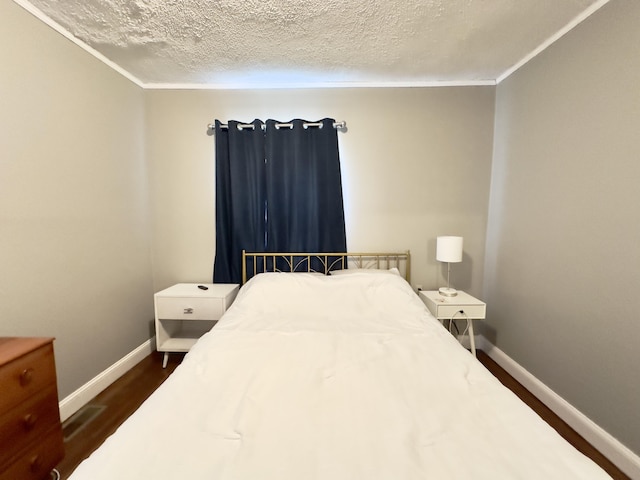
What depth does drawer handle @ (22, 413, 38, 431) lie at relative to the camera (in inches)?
49.4

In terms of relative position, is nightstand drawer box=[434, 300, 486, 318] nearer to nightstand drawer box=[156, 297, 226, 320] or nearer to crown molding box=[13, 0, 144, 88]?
nightstand drawer box=[156, 297, 226, 320]

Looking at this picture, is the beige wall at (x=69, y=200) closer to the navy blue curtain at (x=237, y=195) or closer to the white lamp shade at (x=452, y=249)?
the navy blue curtain at (x=237, y=195)

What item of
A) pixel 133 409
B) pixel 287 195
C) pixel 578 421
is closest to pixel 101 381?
pixel 133 409

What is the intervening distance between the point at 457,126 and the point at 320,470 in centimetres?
281

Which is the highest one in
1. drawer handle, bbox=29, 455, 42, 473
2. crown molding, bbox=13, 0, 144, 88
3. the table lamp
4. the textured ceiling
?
the textured ceiling

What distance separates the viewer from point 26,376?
126cm

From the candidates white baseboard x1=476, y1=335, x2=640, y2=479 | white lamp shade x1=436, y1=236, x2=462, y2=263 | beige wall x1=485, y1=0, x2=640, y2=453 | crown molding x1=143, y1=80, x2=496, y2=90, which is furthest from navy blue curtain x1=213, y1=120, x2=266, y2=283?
white baseboard x1=476, y1=335, x2=640, y2=479

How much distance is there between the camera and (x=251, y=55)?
2160mm

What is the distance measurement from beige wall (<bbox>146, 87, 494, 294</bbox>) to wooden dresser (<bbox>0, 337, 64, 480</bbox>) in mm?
1484

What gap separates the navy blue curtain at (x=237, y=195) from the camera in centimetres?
263

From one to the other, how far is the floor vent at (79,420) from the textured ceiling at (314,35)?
2513 millimetres

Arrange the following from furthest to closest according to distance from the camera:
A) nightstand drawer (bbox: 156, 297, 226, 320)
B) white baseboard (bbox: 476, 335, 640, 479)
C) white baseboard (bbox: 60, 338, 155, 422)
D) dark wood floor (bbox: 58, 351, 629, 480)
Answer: nightstand drawer (bbox: 156, 297, 226, 320)
white baseboard (bbox: 60, 338, 155, 422)
dark wood floor (bbox: 58, 351, 629, 480)
white baseboard (bbox: 476, 335, 640, 479)

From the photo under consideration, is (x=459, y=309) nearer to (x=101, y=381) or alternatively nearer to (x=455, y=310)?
(x=455, y=310)

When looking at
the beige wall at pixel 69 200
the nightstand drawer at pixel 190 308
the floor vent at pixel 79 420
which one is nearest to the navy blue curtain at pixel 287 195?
the nightstand drawer at pixel 190 308
